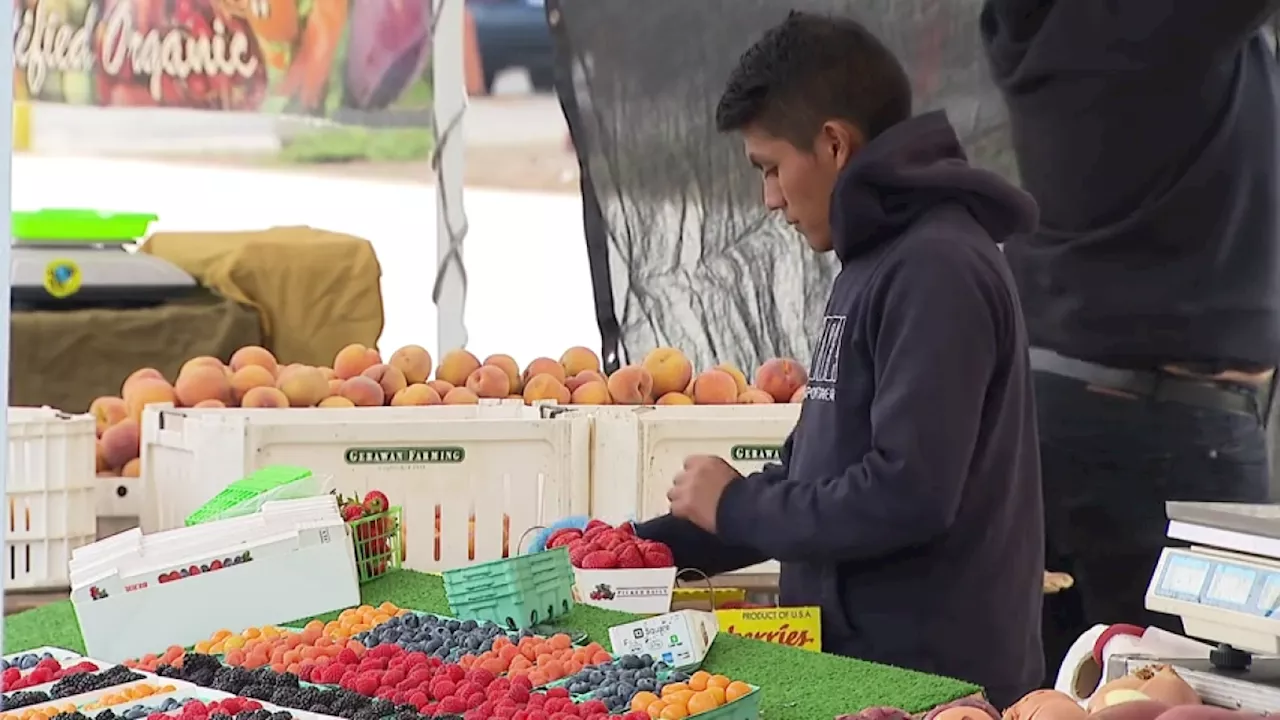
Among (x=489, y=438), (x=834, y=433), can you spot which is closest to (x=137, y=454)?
(x=489, y=438)

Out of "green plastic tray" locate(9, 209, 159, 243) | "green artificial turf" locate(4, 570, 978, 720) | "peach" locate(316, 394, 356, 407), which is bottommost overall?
"green artificial turf" locate(4, 570, 978, 720)

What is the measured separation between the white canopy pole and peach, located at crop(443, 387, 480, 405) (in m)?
0.71

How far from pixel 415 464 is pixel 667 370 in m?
0.79

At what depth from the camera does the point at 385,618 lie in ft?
6.55

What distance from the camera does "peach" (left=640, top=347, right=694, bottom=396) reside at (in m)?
3.46

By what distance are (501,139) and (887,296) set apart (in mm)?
2424

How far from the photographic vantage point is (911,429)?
1855 millimetres

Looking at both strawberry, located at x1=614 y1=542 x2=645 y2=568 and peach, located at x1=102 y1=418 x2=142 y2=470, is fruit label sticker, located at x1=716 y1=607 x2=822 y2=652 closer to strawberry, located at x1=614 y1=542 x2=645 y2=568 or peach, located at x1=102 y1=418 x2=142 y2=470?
strawberry, located at x1=614 y1=542 x2=645 y2=568

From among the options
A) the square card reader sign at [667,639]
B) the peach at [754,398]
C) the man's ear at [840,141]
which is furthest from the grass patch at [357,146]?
the square card reader sign at [667,639]

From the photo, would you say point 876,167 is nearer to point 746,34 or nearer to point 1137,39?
point 1137,39

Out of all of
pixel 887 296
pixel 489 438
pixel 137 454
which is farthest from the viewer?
pixel 137 454

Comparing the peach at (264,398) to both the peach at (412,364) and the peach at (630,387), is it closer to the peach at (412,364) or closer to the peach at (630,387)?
the peach at (412,364)

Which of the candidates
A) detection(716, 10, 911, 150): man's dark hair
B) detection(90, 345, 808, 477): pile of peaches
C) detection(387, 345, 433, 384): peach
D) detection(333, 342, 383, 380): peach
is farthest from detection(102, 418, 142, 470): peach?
detection(716, 10, 911, 150): man's dark hair

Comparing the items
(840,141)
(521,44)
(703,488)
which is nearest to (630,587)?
(703,488)
